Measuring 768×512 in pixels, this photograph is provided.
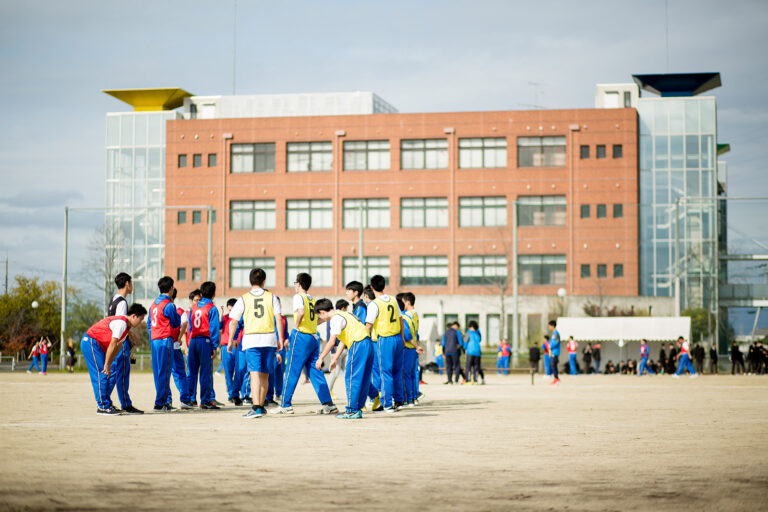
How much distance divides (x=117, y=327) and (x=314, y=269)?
58469 millimetres

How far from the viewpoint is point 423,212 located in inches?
2825

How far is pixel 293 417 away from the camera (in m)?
15.0

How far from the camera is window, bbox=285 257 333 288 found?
7188 cm

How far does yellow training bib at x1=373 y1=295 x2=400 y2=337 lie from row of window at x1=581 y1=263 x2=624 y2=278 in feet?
180

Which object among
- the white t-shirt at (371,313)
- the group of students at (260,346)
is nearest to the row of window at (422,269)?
the group of students at (260,346)

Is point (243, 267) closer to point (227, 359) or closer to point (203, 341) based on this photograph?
point (227, 359)

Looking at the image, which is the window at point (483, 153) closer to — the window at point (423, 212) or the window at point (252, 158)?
the window at point (423, 212)

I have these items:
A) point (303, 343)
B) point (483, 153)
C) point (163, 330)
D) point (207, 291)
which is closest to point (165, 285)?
point (163, 330)

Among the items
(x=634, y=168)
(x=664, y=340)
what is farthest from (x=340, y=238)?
(x=664, y=340)

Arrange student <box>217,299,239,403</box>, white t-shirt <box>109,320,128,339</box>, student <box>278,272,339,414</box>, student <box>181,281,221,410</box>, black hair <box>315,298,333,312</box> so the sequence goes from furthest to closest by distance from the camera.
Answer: student <box>217,299,239,403</box>
student <box>181,281,221,410</box>
black hair <box>315,298,333,312</box>
student <box>278,272,339,414</box>
white t-shirt <box>109,320,128,339</box>

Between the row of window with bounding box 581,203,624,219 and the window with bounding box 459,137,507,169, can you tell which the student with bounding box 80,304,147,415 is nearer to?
the row of window with bounding box 581,203,624,219

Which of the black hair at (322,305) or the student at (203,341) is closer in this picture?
the black hair at (322,305)

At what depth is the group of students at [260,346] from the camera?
572 inches

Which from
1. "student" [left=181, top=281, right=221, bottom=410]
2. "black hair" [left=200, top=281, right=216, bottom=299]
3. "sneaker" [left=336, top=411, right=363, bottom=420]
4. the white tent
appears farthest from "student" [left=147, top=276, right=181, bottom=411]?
the white tent
